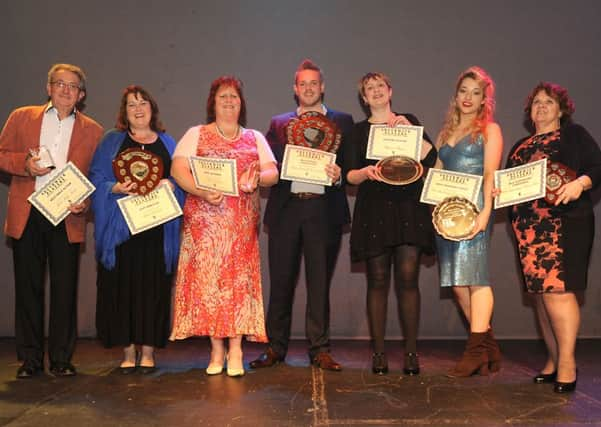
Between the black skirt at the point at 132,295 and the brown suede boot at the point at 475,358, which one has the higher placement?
the black skirt at the point at 132,295

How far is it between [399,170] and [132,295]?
1.60m

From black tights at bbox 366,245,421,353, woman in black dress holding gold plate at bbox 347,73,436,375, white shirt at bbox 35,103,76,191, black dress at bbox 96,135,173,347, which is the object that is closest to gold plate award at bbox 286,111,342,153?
woman in black dress holding gold plate at bbox 347,73,436,375

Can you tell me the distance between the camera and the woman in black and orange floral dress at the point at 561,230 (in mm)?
3221

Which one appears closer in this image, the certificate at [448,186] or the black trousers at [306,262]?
the certificate at [448,186]

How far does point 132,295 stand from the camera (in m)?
3.57

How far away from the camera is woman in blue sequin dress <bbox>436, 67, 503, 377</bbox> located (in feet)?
11.5

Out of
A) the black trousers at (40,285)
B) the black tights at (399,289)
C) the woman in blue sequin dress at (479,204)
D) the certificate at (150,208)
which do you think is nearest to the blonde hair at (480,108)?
the woman in blue sequin dress at (479,204)

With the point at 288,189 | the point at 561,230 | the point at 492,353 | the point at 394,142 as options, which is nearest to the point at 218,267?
the point at 288,189

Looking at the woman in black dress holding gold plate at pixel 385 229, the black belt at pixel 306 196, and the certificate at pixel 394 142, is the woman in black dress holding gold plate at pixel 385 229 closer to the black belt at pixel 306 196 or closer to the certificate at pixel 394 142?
the certificate at pixel 394 142

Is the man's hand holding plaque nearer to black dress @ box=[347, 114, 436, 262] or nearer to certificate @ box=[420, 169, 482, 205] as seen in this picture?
black dress @ box=[347, 114, 436, 262]

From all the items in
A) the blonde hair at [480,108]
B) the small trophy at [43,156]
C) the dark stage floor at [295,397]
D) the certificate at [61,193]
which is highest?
the blonde hair at [480,108]

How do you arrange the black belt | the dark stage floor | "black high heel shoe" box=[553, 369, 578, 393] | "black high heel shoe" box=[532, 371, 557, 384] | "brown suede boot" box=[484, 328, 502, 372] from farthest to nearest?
the black belt < "brown suede boot" box=[484, 328, 502, 372] < "black high heel shoe" box=[532, 371, 557, 384] < "black high heel shoe" box=[553, 369, 578, 393] < the dark stage floor

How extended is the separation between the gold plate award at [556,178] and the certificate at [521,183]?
0.05m

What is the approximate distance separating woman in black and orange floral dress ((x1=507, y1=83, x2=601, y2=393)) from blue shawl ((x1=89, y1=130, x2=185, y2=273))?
186 centimetres
